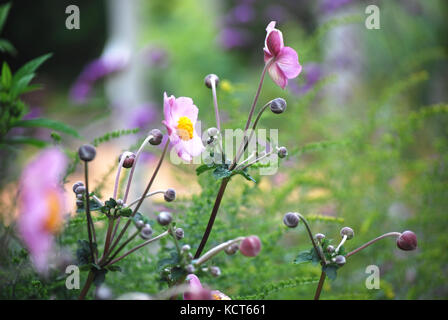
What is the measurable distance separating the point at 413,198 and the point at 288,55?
1.65 ft

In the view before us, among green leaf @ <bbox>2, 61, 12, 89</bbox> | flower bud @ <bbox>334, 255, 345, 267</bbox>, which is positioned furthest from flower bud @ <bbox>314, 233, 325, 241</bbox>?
green leaf @ <bbox>2, 61, 12, 89</bbox>

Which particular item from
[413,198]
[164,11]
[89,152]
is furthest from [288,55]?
[164,11]

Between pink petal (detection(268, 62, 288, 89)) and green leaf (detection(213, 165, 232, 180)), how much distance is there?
0.24ft

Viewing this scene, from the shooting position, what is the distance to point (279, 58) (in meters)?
0.30

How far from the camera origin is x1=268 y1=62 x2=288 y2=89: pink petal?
0.98ft

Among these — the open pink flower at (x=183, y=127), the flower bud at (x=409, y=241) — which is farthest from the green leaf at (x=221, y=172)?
the flower bud at (x=409, y=241)

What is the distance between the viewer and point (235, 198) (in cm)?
52

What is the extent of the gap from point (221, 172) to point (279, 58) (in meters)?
0.09

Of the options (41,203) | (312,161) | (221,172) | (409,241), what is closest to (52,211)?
(41,203)

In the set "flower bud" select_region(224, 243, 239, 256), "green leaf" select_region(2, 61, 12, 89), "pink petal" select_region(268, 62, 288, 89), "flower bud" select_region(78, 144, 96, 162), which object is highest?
"green leaf" select_region(2, 61, 12, 89)

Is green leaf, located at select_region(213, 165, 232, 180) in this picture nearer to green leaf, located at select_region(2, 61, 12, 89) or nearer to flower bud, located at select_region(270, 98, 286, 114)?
flower bud, located at select_region(270, 98, 286, 114)

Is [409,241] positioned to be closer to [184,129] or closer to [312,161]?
[184,129]
